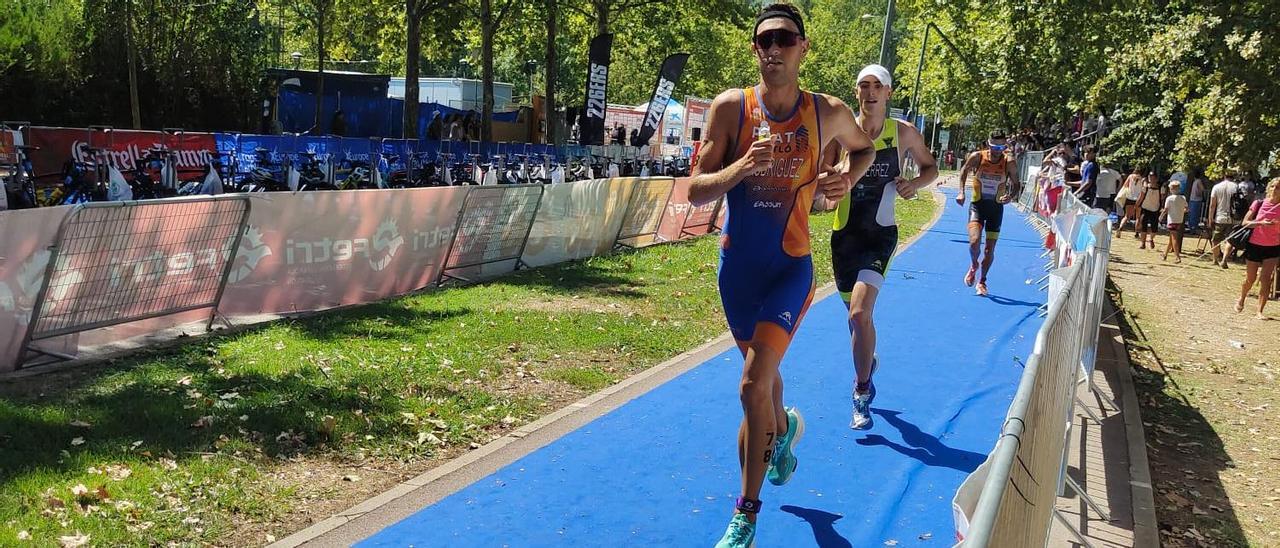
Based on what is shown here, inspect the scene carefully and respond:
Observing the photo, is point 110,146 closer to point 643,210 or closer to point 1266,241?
point 643,210

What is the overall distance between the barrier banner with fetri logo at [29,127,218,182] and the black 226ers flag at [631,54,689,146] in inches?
616

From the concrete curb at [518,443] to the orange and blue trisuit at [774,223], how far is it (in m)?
1.97

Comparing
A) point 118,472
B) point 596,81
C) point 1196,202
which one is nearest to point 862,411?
point 118,472

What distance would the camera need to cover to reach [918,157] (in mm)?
7809

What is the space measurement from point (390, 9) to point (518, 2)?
5.40 meters

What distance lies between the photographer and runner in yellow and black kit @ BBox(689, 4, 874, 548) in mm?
4684

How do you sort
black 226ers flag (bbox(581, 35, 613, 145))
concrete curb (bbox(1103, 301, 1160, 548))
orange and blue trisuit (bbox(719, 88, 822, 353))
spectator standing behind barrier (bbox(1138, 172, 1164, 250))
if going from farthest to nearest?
black 226ers flag (bbox(581, 35, 613, 145)) → spectator standing behind barrier (bbox(1138, 172, 1164, 250)) → concrete curb (bbox(1103, 301, 1160, 548)) → orange and blue trisuit (bbox(719, 88, 822, 353))

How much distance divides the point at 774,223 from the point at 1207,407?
634 cm

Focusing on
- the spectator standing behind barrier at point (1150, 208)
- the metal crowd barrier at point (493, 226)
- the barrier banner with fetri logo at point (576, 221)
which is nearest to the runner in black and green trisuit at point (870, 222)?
the metal crowd barrier at point (493, 226)

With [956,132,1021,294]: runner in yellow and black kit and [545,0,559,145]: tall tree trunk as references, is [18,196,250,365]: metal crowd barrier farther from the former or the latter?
[545,0,559,145]: tall tree trunk

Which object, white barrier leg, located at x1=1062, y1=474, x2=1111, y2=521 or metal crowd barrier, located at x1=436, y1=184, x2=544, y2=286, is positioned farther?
metal crowd barrier, located at x1=436, y1=184, x2=544, y2=286

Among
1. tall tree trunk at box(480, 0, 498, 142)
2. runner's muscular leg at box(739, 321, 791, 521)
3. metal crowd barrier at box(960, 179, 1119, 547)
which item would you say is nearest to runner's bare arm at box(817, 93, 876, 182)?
runner's muscular leg at box(739, 321, 791, 521)

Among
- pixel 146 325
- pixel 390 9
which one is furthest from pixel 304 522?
pixel 390 9

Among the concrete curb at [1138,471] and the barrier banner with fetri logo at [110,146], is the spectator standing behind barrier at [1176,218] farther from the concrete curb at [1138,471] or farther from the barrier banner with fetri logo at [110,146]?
the barrier banner with fetri logo at [110,146]
